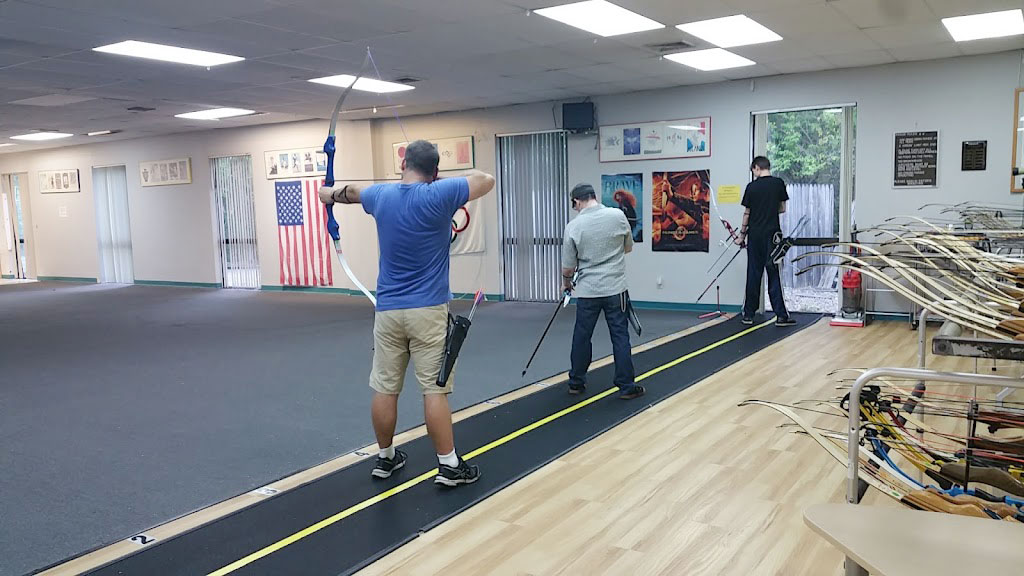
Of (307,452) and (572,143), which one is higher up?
(572,143)

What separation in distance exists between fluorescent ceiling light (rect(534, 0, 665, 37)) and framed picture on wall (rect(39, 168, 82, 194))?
39.1ft

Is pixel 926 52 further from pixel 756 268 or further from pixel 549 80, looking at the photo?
pixel 549 80

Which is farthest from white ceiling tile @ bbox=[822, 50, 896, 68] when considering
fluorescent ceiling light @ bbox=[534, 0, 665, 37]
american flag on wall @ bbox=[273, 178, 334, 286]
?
american flag on wall @ bbox=[273, 178, 334, 286]

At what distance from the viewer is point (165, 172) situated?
12.9 meters

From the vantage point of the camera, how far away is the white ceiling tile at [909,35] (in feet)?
19.1

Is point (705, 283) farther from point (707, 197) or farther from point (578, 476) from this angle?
point (578, 476)

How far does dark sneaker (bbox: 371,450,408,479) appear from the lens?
11.5ft

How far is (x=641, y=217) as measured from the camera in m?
9.02

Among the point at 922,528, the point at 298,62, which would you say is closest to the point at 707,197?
the point at 298,62

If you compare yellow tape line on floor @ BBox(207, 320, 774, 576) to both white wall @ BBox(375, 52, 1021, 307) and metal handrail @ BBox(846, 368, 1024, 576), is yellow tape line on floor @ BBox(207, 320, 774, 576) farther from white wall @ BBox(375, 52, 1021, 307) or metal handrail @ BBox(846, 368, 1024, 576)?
white wall @ BBox(375, 52, 1021, 307)

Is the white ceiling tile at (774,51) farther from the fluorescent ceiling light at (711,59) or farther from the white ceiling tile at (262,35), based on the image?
the white ceiling tile at (262,35)

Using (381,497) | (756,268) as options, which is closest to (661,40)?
(756,268)

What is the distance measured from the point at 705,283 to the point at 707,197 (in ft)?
3.18

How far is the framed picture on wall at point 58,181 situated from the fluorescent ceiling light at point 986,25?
1391 centimetres
